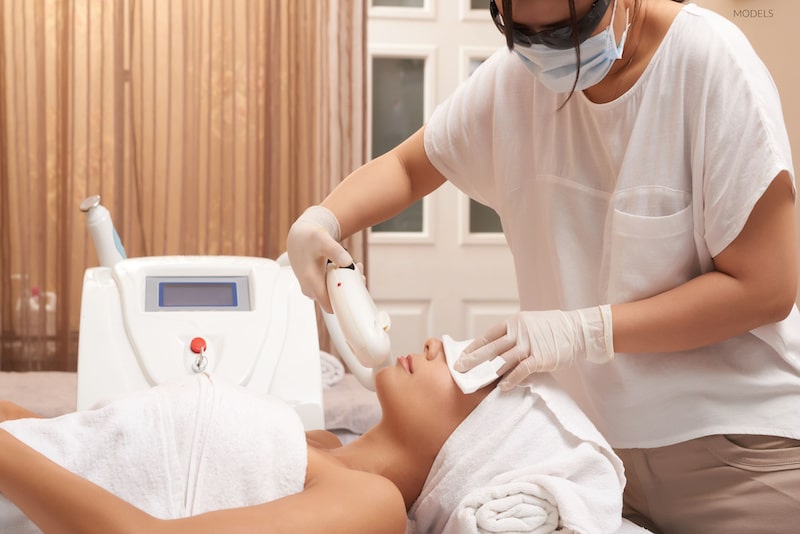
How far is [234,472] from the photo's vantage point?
1.17 m

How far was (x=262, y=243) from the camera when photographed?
3303 mm

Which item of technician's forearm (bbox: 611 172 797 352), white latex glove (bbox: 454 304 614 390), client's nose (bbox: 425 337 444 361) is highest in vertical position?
technician's forearm (bbox: 611 172 797 352)

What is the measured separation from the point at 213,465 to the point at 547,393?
506mm

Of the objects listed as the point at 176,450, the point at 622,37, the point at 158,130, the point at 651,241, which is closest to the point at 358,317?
the point at 176,450

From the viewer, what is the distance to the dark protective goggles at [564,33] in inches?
46.3

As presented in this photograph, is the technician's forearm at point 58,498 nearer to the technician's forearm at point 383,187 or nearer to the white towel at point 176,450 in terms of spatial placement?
the white towel at point 176,450

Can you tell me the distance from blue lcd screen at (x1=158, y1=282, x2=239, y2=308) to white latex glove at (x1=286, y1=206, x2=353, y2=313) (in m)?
0.40

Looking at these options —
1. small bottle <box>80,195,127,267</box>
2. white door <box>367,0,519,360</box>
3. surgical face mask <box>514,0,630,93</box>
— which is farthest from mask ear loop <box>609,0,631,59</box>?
white door <box>367,0,519,360</box>

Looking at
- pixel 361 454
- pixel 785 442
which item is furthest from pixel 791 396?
pixel 361 454

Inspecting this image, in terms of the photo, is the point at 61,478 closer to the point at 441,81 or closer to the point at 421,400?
the point at 421,400

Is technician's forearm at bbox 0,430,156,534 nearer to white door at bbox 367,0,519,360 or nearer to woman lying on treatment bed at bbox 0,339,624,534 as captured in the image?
woman lying on treatment bed at bbox 0,339,624,534

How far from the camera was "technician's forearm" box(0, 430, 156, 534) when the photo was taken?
101 cm

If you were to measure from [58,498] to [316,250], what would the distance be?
549 millimetres

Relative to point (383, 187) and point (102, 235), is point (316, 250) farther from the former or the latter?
point (102, 235)
